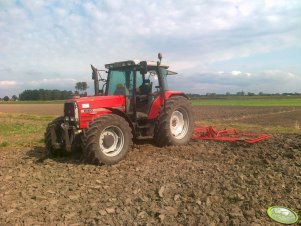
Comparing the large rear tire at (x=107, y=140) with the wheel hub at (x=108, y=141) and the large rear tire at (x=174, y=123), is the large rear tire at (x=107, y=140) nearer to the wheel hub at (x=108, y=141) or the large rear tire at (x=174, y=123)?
the wheel hub at (x=108, y=141)

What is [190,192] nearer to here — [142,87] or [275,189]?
[275,189]

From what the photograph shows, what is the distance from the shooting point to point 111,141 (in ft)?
26.8

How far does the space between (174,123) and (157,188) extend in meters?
→ 4.38

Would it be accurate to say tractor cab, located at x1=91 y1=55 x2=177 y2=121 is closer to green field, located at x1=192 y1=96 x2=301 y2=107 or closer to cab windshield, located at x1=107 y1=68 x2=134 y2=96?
cab windshield, located at x1=107 y1=68 x2=134 y2=96

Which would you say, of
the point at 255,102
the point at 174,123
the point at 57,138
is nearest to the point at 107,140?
the point at 57,138

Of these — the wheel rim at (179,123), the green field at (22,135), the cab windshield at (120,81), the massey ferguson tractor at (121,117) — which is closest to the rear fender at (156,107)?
the massey ferguson tractor at (121,117)

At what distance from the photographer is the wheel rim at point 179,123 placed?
1020cm

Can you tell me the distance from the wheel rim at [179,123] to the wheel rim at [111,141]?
2.25 metres

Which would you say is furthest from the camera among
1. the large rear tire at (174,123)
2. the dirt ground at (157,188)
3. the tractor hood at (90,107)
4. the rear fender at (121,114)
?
the large rear tire at (174,123)

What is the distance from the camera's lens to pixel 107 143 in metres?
Result: 8.07

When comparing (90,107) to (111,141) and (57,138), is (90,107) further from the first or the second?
(57,138)

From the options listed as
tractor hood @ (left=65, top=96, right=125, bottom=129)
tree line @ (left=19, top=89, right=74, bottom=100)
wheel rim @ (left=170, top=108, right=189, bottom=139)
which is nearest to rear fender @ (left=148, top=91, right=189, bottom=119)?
wheel rim @ (left=170, top=108, right=189, bottom=139)

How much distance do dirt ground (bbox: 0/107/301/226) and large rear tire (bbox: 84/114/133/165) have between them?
0.79 feet

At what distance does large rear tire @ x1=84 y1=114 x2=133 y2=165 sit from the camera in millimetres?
7598
